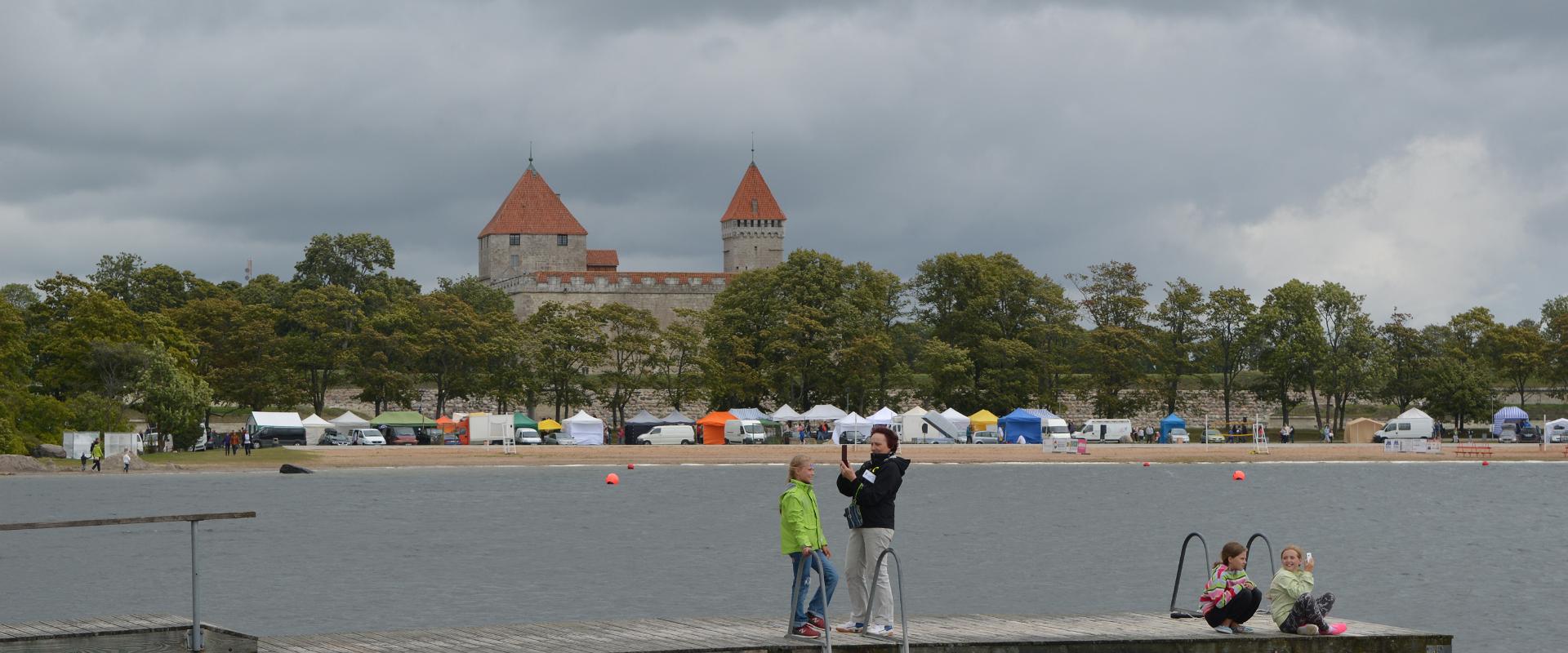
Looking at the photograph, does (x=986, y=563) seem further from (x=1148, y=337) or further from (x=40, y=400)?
(x=1148, y=337)

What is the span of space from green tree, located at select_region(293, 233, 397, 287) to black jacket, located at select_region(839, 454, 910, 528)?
106 metres

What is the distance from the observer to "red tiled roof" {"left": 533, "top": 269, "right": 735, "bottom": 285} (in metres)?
129

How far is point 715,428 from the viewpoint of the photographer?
85.4 m

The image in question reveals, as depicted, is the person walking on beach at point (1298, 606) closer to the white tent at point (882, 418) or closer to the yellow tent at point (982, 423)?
the white tent at point (882, 418)

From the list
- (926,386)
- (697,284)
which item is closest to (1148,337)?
(926,386)

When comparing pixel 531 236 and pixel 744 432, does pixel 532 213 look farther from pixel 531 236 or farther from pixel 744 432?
pixel 744 432

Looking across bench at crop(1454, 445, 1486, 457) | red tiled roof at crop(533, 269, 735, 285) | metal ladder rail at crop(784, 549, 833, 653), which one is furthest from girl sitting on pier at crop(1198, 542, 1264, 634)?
red tiled roof at crop(533, 269, 735, 285)

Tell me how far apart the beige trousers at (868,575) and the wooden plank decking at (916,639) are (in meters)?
0.34

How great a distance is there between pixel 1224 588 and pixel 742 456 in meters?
57.7

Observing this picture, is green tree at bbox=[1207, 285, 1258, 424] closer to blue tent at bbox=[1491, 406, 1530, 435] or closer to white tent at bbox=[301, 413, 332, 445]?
blue tent at bbox=[1491, 406, 1530, 435]

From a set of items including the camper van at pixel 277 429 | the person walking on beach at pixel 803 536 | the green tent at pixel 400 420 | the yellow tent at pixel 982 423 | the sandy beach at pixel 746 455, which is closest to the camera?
the person walking on beach at pixel 803 536

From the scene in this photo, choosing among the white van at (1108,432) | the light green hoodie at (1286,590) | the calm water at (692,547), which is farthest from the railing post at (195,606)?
the white van at (1108,432)

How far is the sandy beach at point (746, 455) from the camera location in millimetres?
68938

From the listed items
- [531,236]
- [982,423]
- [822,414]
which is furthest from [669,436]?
[531,236]
